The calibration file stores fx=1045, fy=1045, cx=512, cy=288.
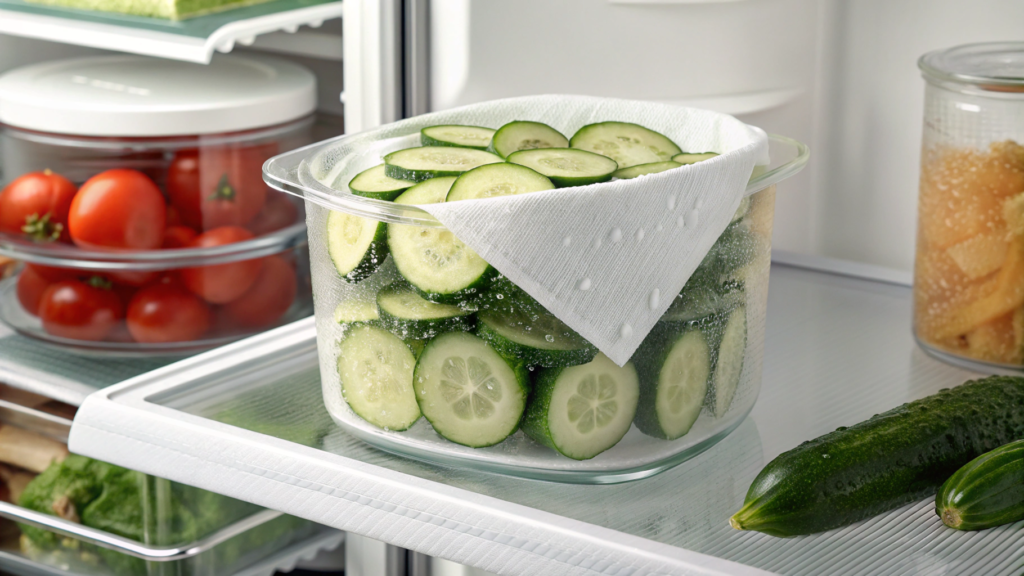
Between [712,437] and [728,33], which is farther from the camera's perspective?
[728,33]

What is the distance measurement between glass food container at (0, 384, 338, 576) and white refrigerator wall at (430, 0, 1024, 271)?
410 mm

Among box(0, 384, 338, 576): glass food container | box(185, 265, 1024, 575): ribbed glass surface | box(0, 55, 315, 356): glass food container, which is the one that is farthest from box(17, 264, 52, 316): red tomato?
box(185, 265, 1024, 575): ribbed glass surface

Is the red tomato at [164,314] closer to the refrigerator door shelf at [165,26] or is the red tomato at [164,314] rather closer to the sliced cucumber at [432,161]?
the refrigerator door shelf at [165,26]

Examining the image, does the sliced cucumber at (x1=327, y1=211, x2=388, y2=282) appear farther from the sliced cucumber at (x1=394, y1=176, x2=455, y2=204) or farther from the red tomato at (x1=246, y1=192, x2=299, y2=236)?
the red tomato at (x1=246, y1=192, x2=299, y2=236)

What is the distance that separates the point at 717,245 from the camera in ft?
1.93

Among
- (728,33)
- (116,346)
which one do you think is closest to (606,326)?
(728,33)

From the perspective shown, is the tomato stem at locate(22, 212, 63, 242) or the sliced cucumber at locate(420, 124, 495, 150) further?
the tomato stem at locate(22, 212, 63, 242)

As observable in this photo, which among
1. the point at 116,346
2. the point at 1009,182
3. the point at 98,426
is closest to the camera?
the point at 98,426

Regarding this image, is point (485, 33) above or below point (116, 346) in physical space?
above

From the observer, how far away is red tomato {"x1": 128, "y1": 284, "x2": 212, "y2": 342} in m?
0.94

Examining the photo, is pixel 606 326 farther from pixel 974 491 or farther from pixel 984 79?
pixel 984 79

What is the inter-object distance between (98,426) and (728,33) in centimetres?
62

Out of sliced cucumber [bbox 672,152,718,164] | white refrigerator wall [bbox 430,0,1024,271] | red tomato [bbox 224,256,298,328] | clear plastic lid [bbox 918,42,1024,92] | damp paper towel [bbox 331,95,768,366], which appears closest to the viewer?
damp paper towel [bbox 331,95,768,366]

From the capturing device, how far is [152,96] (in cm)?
94
